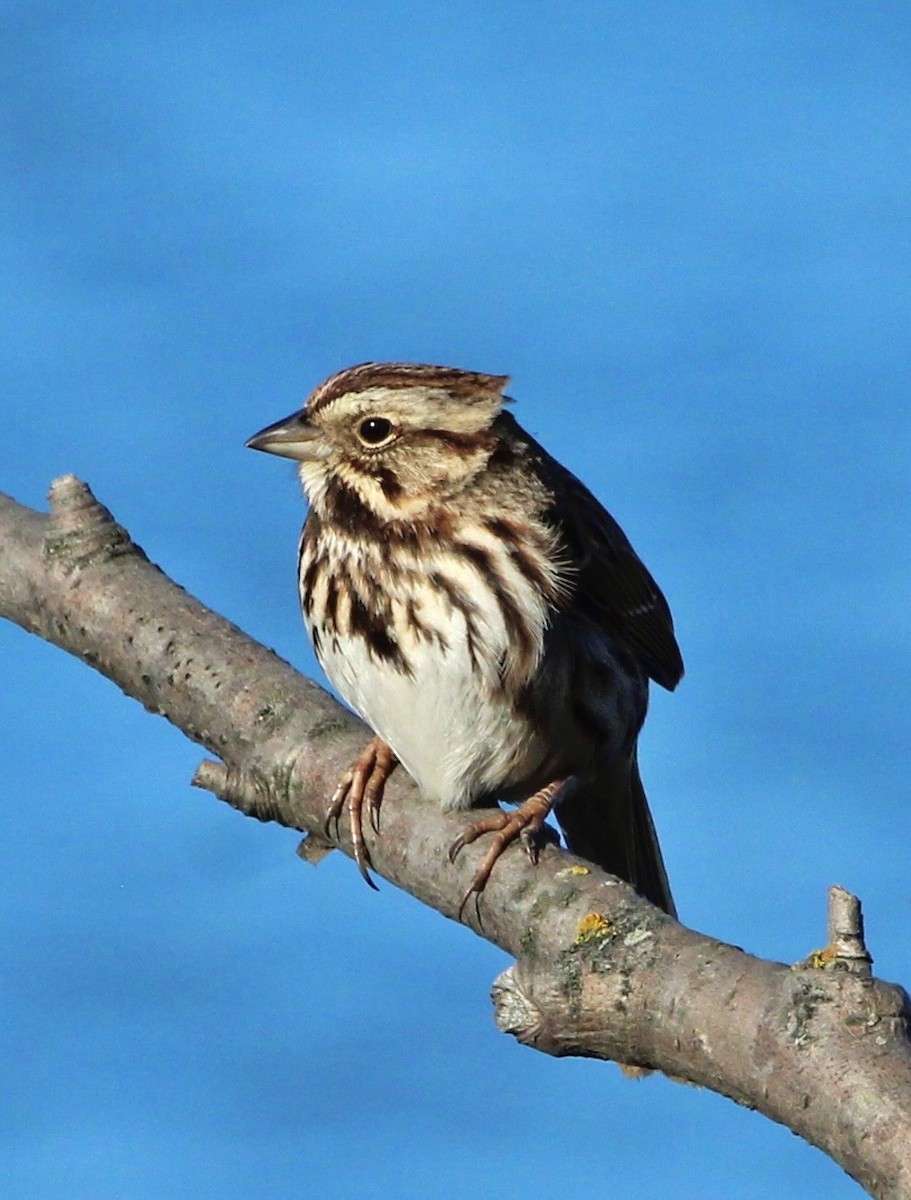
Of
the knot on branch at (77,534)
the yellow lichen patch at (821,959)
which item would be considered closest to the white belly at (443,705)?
the knot on branch at (77,534)

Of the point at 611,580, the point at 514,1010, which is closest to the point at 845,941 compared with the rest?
the point at 514,1010

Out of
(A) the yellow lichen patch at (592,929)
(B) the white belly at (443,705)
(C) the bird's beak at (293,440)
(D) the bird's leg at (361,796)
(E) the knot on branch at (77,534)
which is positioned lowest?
(A) the yellow lichen patch at (592,929)

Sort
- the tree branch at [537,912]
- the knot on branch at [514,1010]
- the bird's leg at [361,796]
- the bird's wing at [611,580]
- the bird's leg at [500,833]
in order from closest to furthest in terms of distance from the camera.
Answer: the tree branch at [537,912], the knot on branch at [514,1010], the bird's leg at [500,833], the bird's leg at [361,796], the bird's wing at [611,580]

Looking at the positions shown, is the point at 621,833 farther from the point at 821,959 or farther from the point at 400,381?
the point at 821,959

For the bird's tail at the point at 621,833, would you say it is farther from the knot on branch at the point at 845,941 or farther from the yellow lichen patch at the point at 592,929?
the knot on branch at the point at 845,941

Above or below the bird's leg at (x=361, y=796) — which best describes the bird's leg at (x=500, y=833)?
below

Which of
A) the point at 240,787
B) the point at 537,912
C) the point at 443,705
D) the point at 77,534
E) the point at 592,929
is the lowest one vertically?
the point at 592,929

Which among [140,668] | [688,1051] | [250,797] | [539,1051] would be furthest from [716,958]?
[140,668]
